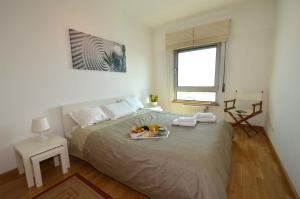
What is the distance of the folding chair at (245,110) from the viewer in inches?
110

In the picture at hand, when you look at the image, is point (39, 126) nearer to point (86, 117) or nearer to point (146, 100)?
point (86, 117)

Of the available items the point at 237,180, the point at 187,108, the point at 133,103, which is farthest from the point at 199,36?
the point at 237,180

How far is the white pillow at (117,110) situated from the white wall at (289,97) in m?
2.38

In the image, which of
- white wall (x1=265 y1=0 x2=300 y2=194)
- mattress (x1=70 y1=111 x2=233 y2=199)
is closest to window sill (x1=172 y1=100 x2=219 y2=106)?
white wall (x1=265 y1=0 x2=300 y2=194)

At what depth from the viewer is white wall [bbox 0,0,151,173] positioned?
1791mm

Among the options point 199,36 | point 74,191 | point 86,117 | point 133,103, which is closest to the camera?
point 74,191

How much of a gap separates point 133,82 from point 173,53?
143 cm

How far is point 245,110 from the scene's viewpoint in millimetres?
3006

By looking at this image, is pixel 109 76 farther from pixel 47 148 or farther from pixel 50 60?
pixel 47 148

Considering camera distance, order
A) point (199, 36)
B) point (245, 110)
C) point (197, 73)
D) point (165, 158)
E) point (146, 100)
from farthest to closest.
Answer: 1. point (146, 100)
2. point (197, 73)
3. point (199, 36)
4. point (245, 110)
5. point (165, 158)

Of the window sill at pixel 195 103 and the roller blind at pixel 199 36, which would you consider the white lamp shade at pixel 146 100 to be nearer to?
the window sill at pixel 195 103

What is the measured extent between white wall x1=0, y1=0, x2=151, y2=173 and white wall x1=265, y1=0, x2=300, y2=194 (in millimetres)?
2921

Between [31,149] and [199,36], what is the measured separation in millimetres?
3794

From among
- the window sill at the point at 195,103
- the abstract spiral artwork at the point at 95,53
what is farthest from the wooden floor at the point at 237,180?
the abstract spiral artwork at the point at 95,53
